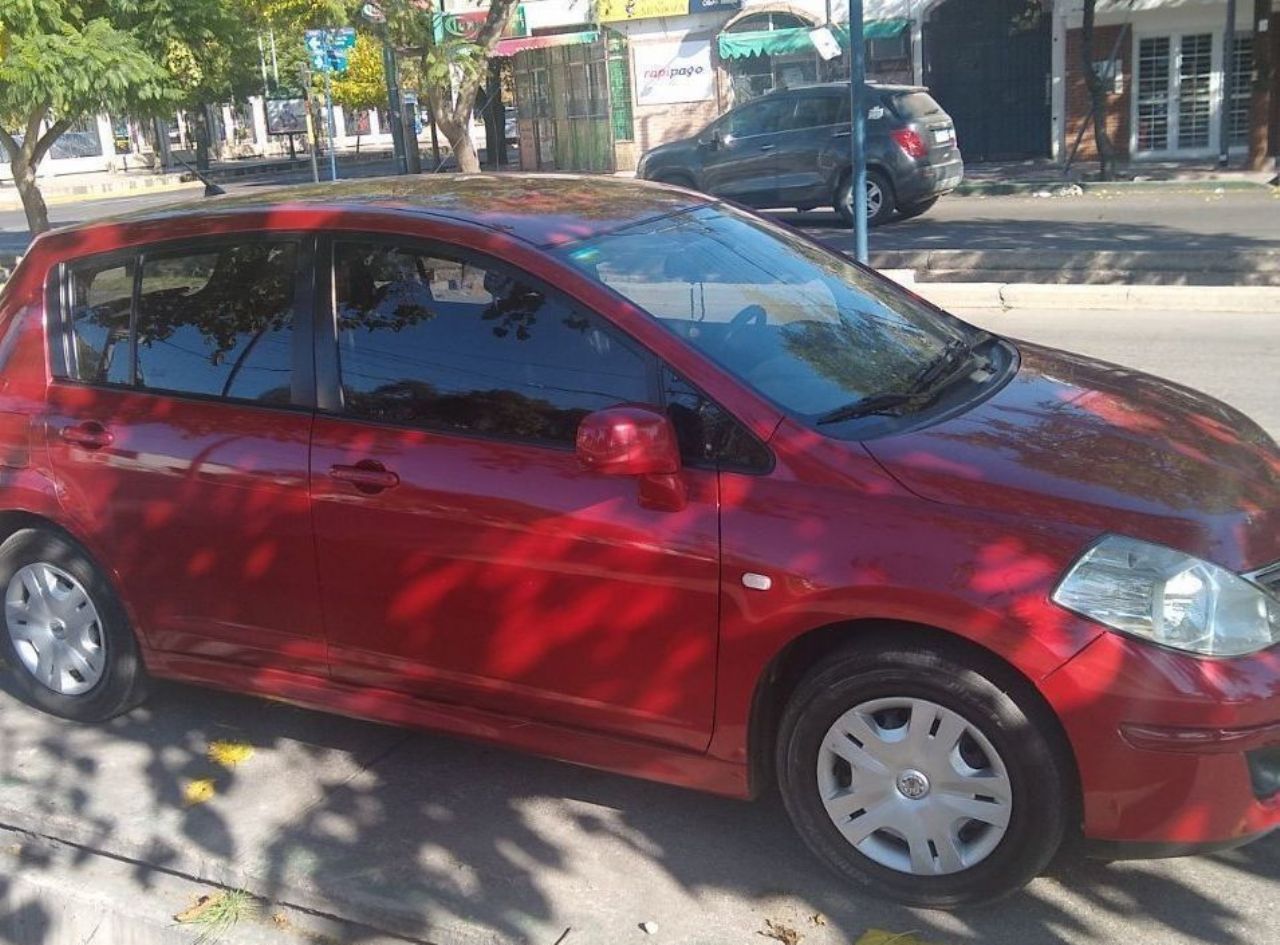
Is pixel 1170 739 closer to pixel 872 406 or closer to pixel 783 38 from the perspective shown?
pixel 872 406

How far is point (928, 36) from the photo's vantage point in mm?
28984

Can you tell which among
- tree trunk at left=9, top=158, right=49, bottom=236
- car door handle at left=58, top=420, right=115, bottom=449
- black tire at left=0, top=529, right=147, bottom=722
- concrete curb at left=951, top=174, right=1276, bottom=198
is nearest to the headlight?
car door handle at left=58, top=420, right=115, bottom=449

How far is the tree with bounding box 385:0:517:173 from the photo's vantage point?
15.9 metres

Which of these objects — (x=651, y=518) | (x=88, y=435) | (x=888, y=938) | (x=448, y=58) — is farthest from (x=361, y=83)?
(x=888, y=938)

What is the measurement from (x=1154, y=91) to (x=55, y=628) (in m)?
26.1

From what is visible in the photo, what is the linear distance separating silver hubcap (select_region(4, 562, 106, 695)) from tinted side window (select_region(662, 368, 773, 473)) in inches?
87.5

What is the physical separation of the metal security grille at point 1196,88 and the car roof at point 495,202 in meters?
24.6

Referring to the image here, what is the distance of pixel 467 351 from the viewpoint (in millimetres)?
3855

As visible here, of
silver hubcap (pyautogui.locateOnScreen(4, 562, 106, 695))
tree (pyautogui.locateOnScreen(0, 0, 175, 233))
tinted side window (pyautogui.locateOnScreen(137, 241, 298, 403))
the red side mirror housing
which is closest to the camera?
the red side mirror housing

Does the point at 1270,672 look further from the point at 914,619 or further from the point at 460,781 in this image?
the point at 460,781

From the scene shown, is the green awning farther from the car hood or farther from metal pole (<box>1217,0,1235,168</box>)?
the car hood

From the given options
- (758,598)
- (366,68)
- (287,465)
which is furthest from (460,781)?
(366,68)

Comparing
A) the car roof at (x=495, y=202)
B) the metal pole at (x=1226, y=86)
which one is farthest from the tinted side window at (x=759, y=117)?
the car roof at (x=495, y=202)

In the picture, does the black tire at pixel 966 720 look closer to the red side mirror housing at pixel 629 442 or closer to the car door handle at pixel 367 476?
the red side mirror housing at pixel 629 442
